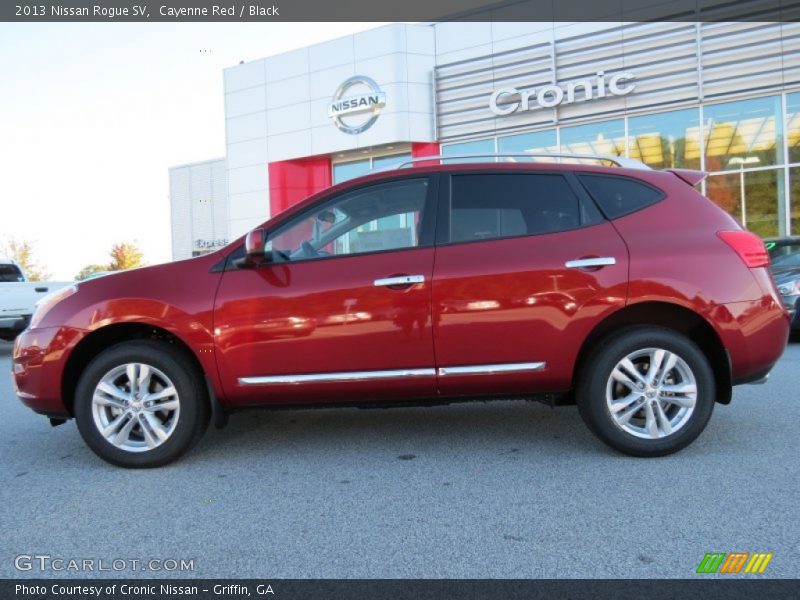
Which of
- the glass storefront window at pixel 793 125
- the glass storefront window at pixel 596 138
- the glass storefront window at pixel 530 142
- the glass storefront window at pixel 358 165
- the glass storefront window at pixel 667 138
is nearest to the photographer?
the glass storefront window at pixel 793 125

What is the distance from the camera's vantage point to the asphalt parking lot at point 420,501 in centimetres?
281

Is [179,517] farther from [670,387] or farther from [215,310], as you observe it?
[670,387]

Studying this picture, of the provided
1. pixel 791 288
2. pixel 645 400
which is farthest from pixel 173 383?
pixel 791 288

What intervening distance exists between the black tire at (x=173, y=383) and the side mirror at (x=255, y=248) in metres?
0.77

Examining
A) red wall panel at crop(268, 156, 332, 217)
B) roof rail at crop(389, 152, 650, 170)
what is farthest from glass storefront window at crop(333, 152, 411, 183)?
Result: roof rail at crop(389, 152, 650, 170)

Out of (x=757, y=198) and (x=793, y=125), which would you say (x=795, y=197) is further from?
(x=793, y=125)

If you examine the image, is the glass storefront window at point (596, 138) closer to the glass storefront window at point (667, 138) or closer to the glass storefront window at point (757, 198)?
the glass storefront window at point (667, 138)

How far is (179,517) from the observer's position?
11.0ft

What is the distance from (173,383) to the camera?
163 inches

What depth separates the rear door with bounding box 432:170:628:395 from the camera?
399 centimetres

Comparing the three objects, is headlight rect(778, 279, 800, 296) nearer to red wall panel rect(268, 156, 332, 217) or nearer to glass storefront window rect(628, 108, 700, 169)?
glass storefront window rect(628, 108, 700, 169)

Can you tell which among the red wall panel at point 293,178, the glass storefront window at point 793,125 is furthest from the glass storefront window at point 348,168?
the glass storefront window at point 793,125

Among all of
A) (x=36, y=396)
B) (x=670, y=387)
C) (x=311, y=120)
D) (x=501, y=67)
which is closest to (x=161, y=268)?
(x=36, y=396)
